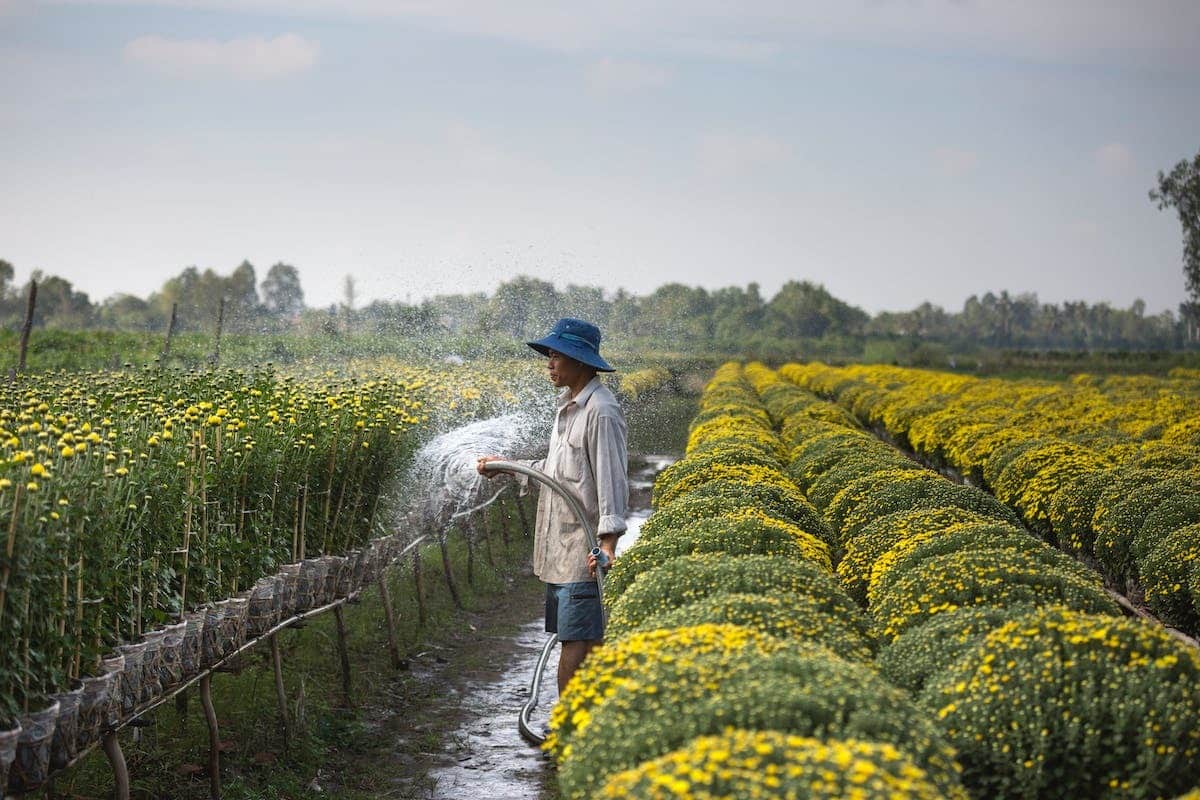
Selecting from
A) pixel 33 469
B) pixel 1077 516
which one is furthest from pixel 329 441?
pixel 1077 516

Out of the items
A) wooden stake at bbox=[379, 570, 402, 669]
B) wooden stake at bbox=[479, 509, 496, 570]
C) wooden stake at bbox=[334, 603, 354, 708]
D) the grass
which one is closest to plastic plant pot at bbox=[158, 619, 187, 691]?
the grass

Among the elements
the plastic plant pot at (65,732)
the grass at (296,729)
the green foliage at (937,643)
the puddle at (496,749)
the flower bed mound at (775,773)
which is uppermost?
the flower bed mound at (775,773)

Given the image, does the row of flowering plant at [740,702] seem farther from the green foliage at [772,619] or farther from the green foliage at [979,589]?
the green foliage at [979,589]

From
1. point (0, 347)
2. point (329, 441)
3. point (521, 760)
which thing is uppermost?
point (0, 347)

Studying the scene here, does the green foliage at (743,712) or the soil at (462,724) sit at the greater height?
the green foliage at (743,712)

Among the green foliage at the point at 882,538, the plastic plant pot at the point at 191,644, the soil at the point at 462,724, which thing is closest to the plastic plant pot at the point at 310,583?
the soil at the point at 462,724

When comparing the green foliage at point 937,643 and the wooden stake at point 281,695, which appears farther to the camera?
the wooden stake at point 281,695

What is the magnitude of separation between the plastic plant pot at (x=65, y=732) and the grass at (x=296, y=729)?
1.30 meters

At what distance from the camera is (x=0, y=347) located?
2128 cm

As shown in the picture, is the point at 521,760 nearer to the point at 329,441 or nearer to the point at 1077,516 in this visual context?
the point at 329,441

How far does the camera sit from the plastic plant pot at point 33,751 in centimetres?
492

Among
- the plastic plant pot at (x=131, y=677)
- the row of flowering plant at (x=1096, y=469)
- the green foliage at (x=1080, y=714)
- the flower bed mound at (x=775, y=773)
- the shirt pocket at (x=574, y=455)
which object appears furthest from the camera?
the row of flowering plant at (x=1096, y=469)

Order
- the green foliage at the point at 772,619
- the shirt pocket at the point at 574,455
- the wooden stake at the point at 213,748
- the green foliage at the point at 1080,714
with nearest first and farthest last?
1. the green foliage at the point at 1080,714
2. the green foliage at the point at 772,619
3. the shirt pocket at the point at 574,455
4. the wooden stake at the point at 213,748

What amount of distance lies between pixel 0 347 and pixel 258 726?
15742mm
